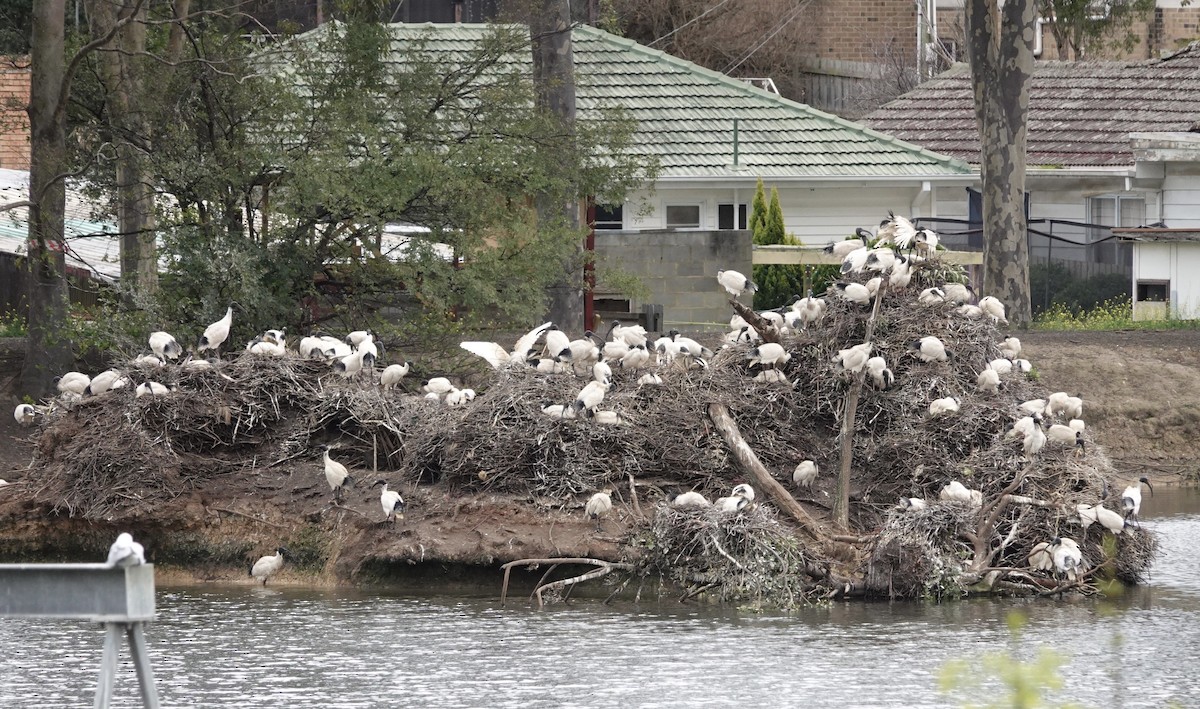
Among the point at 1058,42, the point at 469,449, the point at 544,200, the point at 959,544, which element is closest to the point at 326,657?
the point at 469,449

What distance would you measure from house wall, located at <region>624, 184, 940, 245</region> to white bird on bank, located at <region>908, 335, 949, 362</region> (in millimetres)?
16144

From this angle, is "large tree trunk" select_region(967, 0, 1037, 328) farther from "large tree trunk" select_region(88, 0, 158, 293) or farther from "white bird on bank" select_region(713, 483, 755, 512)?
"white bird on bank" select_region(713, 483, 755, 512)

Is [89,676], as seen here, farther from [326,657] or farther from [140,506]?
[140,506]

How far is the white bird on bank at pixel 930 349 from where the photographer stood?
47.7 ft

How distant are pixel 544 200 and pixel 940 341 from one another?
675cm

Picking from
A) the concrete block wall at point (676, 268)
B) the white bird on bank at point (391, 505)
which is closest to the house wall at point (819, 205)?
the concrete block wall at point (676, 268)

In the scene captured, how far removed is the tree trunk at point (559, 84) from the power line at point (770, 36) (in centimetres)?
1878

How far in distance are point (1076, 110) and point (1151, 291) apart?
27.5 feet

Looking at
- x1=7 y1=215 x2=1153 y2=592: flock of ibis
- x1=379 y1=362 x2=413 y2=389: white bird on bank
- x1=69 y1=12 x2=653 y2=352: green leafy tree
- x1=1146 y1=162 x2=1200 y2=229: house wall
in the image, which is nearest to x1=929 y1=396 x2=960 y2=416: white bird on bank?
x1=7 y1=215 x2=1153 y2=592: flock of ibis

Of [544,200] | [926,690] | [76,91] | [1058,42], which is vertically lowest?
[926,690]

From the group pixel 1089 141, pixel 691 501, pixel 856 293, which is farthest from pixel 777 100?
pixel 691 501

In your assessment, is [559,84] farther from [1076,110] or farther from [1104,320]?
[1076,110]

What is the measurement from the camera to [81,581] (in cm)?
564

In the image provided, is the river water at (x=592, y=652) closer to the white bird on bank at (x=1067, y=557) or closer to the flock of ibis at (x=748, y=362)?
the white bird on bank at (x=1067, y=557)
